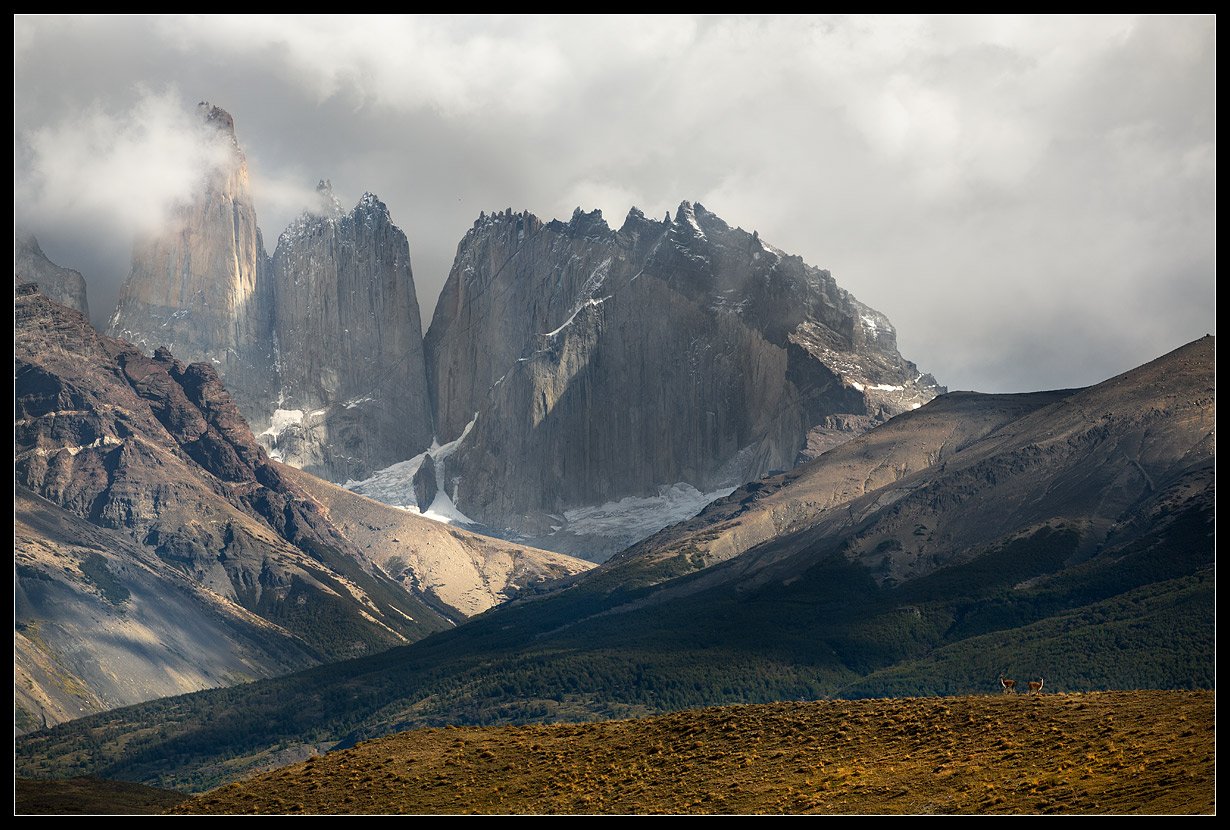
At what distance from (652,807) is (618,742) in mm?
14266

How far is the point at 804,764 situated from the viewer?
78.0 m

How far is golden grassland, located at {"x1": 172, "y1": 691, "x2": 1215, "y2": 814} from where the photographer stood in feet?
217

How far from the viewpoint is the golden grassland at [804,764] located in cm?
6625

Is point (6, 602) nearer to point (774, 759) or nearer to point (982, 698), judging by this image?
point (774, 759)

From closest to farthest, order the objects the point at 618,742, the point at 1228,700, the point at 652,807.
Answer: the point at 1228,700, the point at 652,807, the point at 618,742

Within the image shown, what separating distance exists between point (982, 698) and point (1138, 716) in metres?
12.8

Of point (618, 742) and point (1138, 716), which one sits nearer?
point (1138, 716)

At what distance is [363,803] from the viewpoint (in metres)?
80.6

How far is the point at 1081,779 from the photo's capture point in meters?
65.8

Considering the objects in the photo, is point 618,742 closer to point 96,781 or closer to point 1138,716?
point 1138,716
